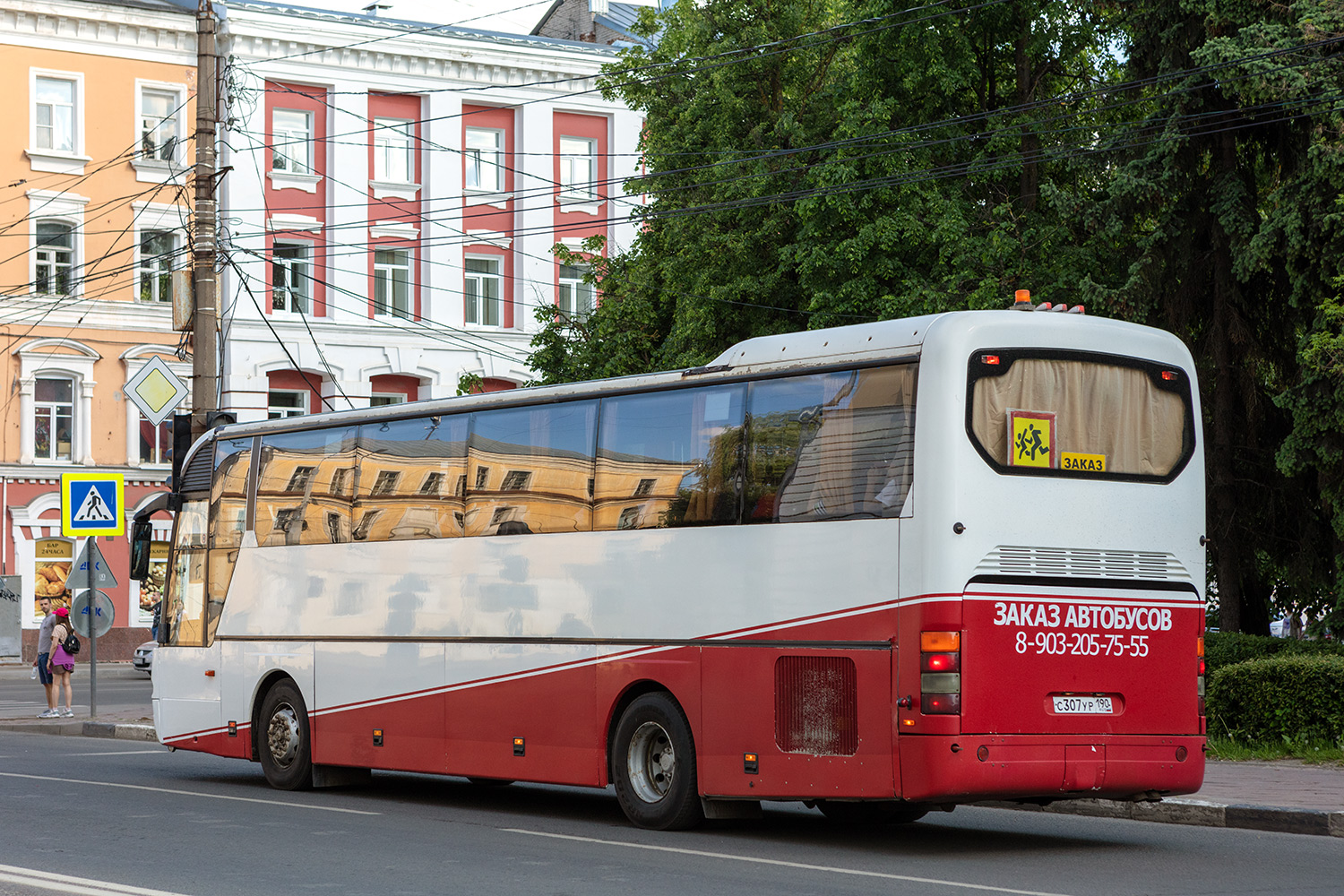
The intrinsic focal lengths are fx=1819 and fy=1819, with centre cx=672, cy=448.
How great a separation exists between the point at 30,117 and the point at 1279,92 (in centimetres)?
3342

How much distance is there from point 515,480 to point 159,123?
35.8m

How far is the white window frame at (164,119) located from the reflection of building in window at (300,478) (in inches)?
1258

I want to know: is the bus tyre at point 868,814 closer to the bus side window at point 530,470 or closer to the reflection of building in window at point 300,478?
the bus side window at point 530,470

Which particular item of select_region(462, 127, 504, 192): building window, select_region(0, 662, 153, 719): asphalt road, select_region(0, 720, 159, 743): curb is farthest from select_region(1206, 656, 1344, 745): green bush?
select_region(462, 127, 504, 192): building window

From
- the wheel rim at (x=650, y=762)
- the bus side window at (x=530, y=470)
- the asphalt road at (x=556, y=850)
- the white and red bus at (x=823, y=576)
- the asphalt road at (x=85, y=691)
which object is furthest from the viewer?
the asphalt road at (x=85, y=691)

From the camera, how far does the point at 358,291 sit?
47.9 meters

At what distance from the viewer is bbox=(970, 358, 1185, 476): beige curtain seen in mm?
11484

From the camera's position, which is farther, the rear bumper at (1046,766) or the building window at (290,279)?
the building window at (290,279)

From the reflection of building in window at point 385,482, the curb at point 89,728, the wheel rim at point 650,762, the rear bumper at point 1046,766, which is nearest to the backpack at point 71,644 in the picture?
the curb at point 89,728

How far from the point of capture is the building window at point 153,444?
4700 cm

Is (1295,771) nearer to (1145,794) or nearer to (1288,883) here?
(1145,794)

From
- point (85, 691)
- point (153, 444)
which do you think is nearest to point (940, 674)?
point (85, 691)

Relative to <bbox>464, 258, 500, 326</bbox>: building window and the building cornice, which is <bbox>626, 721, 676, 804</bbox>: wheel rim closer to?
<bbox>464, 258, 500, 326</bbox>: building window

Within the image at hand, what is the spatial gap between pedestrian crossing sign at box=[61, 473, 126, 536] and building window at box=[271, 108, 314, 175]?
23.0 m
